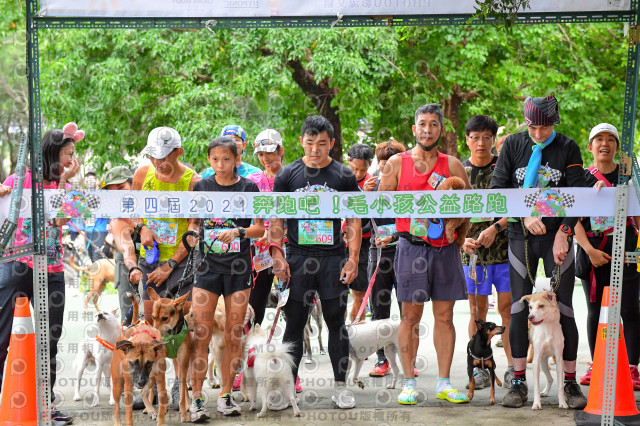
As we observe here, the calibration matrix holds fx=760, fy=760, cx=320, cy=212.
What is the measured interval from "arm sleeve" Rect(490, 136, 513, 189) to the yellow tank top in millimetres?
2331

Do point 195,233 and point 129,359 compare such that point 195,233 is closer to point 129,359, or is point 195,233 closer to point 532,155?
point 129,359

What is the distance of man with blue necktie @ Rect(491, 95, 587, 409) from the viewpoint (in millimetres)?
5551

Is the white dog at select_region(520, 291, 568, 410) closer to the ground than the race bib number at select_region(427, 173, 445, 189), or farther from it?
closer to the ground

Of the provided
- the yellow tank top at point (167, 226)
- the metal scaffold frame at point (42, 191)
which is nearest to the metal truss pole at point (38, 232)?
the metal scaffold frame at point (42, 191)

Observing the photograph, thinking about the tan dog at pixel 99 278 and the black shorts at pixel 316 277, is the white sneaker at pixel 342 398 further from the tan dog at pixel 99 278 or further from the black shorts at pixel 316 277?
the tan dog at pixel 99 278

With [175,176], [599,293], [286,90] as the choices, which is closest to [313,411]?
[175,176]

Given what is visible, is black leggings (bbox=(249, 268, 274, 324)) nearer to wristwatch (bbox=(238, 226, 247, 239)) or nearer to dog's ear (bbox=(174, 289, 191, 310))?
wristwatch (bbox=(238, 226, 247, 239))

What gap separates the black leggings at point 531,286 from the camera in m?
5.63

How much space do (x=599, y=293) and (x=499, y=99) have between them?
9813 mm

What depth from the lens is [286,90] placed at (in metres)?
14.9

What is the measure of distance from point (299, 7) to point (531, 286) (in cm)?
267

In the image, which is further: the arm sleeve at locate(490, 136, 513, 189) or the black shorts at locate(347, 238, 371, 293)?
the black shorts at locate(347, 238, 371, 293)

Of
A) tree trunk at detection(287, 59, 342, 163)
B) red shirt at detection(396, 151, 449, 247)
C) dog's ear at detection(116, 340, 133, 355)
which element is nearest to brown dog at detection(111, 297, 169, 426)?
dog's ear at detection(116, 340, 133, 355)

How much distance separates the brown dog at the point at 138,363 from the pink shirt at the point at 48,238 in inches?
27.7
